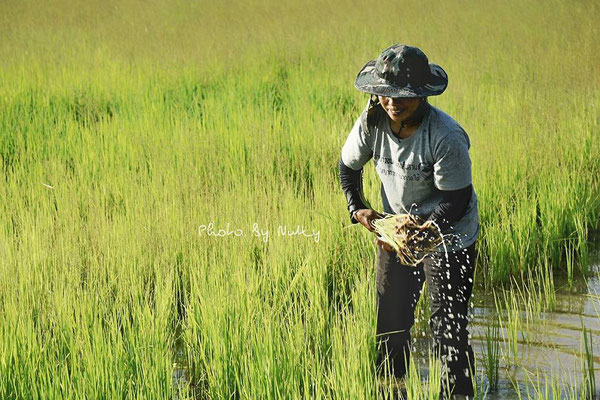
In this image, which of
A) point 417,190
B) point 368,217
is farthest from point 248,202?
point 417,190

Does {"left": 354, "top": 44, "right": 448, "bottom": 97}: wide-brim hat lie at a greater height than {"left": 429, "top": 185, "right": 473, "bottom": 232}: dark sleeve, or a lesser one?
greater

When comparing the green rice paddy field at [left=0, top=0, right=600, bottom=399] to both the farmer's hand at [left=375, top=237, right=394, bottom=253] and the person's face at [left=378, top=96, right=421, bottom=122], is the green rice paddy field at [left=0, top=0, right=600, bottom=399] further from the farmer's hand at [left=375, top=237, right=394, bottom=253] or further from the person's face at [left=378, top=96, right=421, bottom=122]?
the person's face at [left=378, top=96, right=421, bottom=122]

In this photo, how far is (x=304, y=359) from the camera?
288 centimetres

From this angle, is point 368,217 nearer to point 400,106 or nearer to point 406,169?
point 406,169

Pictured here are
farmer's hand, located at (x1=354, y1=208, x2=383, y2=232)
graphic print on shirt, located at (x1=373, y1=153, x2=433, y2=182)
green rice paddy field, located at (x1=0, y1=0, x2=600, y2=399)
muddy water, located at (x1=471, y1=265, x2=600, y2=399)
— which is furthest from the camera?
muddy water, located at (x1=471, y1=265, x2=600, y2=399)

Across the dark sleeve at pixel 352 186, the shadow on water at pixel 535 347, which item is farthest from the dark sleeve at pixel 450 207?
the shadow on water at pixel 535 347

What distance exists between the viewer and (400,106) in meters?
2.69

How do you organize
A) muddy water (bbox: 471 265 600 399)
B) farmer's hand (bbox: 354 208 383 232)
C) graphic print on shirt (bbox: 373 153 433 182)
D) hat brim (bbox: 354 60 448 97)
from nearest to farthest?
hat brim (bbox: 354 60 448 97)
graphic print on shirt (bbox: 373 153 433 182)
farmer's hand (bbox: 354 208 383 232)
muddy water (bbox: 471 265 600 399)

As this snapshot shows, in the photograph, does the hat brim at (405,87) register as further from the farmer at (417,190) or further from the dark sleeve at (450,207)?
the dark sleeve at (450,207)

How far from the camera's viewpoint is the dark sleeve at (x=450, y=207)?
2.73 metres

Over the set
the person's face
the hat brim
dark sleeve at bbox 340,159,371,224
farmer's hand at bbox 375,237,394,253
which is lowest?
farmer's hand at bbox 375,237,394,253

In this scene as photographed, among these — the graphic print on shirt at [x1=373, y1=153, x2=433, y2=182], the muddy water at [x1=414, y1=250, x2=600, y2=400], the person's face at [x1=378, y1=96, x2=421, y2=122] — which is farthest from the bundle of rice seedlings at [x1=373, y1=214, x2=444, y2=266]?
the muddy water at [x1=414, y1=250, x2=600, y2=400]

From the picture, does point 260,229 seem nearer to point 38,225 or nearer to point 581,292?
point 38,225

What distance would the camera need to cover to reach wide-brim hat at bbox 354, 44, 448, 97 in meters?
2.64
